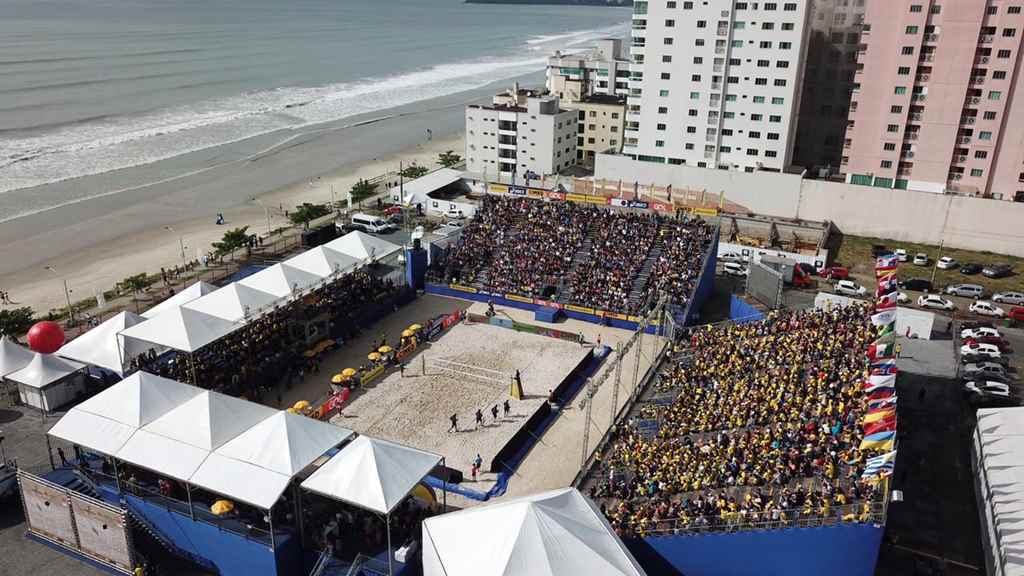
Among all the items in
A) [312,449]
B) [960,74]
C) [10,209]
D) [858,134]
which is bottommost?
[10,209]

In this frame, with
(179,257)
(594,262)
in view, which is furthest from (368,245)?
(179,257)

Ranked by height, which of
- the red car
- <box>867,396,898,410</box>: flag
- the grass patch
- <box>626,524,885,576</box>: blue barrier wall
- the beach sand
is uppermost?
<box>867,396,898,410</box>: flag

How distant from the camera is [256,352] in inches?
1355

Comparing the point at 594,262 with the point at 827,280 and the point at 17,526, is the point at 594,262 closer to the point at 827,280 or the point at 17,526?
the point at 827,280

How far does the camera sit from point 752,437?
2506cm

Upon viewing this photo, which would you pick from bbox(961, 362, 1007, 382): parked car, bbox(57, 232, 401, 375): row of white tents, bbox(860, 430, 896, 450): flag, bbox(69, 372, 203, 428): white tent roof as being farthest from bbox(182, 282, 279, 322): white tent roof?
bbox(961, 362, 1007, 382): parked car

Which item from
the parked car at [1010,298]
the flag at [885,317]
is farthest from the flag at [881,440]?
the parked car at [1010,298]

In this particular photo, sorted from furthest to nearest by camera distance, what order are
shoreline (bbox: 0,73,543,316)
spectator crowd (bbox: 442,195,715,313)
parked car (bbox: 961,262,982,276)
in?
shoreline (bbox: 0,73,543,316) → parked car (bbox: 961,262,982,276) → spectator crowd (bbox: 442,195,715,313)

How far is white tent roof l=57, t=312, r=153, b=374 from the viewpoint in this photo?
1206 inches

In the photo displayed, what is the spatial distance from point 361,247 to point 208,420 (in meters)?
17.8

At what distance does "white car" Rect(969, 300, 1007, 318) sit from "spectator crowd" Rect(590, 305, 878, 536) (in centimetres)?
1420

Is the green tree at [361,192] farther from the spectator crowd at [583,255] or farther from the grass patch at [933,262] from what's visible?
the grass patch at [933,262]

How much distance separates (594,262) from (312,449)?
24053mm

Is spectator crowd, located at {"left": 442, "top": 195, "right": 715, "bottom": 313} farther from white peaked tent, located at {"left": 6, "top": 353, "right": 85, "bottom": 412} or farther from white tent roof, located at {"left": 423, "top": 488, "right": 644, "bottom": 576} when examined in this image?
white tent roof, located at {"left": 423, "top": 488, "right": 644, "bottom": 576}
